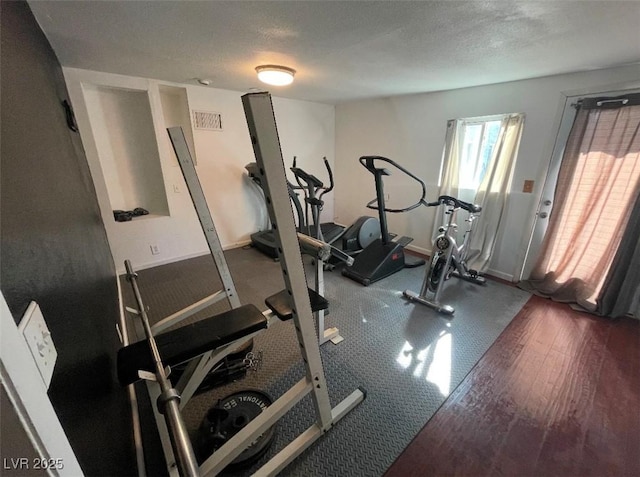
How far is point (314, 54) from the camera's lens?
2.01m

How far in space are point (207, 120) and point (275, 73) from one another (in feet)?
4.90

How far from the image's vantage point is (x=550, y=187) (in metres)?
2.72

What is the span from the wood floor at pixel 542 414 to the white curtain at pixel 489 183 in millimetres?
1197

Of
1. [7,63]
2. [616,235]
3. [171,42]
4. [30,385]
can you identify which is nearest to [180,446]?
[30,385]

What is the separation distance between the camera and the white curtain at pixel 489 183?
2877 millimetres

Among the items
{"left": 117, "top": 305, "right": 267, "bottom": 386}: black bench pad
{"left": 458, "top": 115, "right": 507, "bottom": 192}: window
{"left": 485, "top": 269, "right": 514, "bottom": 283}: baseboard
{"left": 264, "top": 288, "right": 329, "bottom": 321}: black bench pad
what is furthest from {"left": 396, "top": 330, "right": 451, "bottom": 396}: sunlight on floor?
{"left": 458, "top": 115, "right": 507, "bottom": 192}: window

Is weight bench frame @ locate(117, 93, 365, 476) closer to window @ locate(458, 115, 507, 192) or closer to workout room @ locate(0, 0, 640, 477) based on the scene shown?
workout room @ locate(0, 0, 640, 477)

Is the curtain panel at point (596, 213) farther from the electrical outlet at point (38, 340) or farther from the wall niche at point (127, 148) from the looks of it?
the wall niche at point (127, 148)

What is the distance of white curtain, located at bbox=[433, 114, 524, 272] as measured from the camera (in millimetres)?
2877

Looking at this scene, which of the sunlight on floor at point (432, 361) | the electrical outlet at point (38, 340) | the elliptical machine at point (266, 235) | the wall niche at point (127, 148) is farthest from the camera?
the elliptical machine at point (266, 235)

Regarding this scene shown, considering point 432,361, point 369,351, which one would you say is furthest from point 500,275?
point 369,351

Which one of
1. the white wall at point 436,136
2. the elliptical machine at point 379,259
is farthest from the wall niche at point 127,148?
the white wall at point 436,136

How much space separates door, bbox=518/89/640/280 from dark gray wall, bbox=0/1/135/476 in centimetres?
368

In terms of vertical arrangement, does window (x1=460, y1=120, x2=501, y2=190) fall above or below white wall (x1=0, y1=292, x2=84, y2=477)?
above
